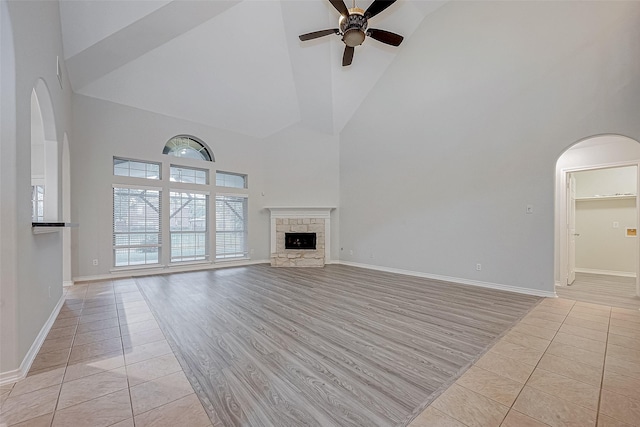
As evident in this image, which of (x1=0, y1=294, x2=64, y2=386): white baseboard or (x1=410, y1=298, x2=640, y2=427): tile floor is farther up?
(x1=0, y1=294, x2=64, y2=386): white baseboard

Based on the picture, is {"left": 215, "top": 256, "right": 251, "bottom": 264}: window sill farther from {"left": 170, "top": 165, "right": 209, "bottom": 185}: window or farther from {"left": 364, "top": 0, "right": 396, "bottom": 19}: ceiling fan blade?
{"left": 364, "top": 0, "right": 396, "bottom": 19}: ceiling fan blade

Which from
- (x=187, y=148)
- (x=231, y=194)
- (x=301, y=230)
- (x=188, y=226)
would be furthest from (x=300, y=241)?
(x=187, y=148)

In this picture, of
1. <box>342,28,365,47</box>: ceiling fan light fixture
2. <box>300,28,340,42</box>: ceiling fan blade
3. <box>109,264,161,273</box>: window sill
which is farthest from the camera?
<box>109,264,161,273</box>: window sill

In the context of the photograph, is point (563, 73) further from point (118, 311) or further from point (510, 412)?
point (118, 311)

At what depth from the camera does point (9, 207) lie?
1.83 m

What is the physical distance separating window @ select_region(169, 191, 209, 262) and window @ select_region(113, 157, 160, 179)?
0.57 metres

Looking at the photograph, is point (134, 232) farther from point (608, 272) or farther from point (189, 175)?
point (608, 272)

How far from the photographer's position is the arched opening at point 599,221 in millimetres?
4129

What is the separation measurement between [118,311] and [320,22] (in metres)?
5.53

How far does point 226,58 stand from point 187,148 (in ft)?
7.47

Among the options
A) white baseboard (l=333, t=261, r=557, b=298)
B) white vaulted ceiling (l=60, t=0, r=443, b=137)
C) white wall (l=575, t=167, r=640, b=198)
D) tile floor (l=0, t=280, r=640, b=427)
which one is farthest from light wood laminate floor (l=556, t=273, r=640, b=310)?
white vaulted ceiling (l=60, t=0, r=443, b=137)

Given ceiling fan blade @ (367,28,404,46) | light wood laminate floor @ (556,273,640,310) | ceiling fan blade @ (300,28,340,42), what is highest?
ceiling fan blade @ (367,28,404,46)

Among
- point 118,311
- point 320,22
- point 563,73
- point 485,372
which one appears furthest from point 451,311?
point 320,22

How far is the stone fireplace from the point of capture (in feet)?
22.9
